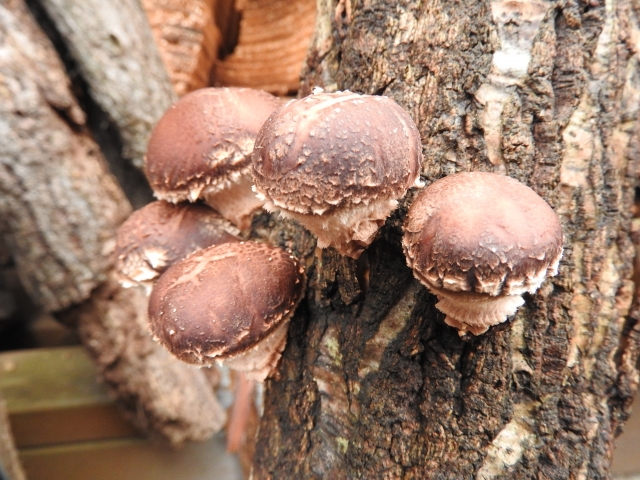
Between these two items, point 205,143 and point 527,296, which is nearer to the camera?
point 527,296

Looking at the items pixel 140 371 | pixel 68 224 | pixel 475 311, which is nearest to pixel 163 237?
pixel 475 311

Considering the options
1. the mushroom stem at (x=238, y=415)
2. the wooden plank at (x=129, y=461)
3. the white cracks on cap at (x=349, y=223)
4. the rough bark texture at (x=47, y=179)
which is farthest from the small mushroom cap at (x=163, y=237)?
the wooden plank at (x=129, y=461)

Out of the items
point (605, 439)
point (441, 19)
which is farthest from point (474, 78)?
point (605, 439)

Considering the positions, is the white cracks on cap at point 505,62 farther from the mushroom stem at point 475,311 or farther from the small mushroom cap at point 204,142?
the small mushroom cap at point 204,142

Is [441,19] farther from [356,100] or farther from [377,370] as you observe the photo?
[377,370]

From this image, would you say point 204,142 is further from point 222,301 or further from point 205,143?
point 222,301

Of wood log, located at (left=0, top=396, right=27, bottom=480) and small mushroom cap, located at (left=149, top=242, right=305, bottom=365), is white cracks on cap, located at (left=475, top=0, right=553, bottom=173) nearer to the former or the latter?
small mushroom cap, located at (left=149, top=242, right=305, bottom=365)
